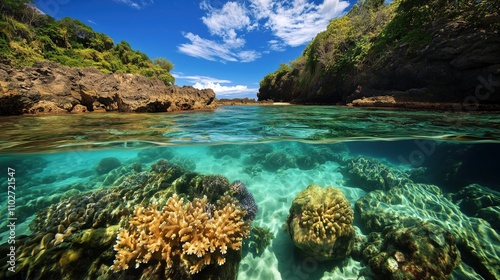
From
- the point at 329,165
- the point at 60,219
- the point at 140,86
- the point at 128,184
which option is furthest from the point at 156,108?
the point at 329,165

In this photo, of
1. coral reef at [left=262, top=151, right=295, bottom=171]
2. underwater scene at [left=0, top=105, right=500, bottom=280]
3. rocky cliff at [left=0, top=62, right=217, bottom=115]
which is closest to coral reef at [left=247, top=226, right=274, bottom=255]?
underwater scene at [left=0, top=105, right=500, bottom=280]

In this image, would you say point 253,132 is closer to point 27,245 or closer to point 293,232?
point 293,232

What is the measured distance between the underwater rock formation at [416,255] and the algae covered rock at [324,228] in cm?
76

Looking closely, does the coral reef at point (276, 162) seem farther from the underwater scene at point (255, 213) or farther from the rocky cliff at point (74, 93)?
the rocky cliff at point (74, 93)

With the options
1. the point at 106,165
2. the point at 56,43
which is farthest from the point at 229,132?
the point at 56,43

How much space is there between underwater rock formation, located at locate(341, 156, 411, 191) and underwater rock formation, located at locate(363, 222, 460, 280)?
400 cm

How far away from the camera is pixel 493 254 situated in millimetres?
4602

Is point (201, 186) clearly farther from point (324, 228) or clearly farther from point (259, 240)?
point (324, 228)

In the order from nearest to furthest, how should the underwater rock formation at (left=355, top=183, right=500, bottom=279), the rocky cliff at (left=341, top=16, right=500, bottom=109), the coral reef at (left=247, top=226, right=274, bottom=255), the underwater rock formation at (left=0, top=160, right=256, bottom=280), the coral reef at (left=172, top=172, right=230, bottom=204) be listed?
the underwater rock formation at (left=0, top=160, right=256, bottom=280) → the underwater rock formation at (left=355, top=183, right=500, bottom=279) → the coral reef at (left=247, top=226, right=274, bottom=255) → the coral reef at (left=172, top=172, right=230, bottom=204) → the rocky cliff at (left=341, top=16, right=500, bottom=109)

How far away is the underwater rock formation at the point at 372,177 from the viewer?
334 inches

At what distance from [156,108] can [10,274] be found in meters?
11.7

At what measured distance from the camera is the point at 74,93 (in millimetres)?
13016

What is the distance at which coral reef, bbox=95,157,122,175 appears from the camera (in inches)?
431

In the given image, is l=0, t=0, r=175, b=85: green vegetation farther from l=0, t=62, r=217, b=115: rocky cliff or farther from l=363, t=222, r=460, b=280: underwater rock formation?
l=363, t=222, r=460, b=280: underwater rock formation
